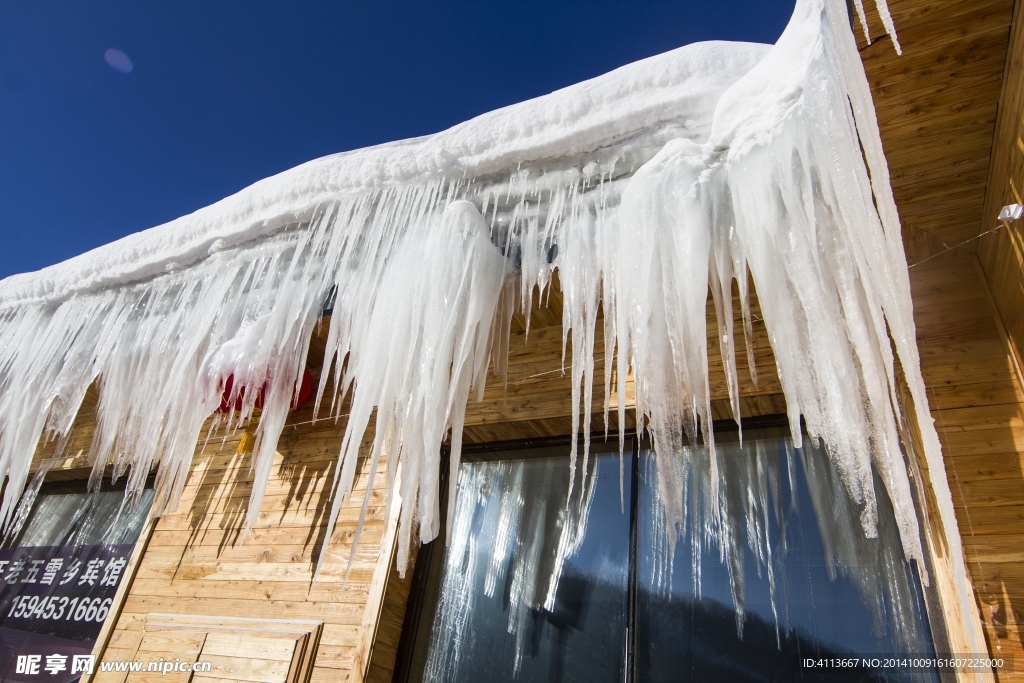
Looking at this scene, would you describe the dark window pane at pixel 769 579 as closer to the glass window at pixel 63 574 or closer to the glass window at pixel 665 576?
the glass window at pixel 665 576

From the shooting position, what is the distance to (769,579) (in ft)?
7.73

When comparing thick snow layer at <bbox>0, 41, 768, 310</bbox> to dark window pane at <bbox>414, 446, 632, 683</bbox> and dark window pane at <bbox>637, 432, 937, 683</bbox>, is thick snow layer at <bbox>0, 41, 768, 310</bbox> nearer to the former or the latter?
dark window pane at <bbox>637, 432, 937, 683</bbox>

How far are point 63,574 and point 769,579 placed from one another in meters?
5.15

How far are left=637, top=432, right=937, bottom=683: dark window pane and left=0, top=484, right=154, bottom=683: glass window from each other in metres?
3.85

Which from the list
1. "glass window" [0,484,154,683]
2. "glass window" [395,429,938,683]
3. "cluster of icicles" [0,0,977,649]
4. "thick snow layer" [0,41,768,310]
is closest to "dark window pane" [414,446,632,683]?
"glass window" [395,429,938,683]

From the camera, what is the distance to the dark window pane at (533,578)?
2.58 m

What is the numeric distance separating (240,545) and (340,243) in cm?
217

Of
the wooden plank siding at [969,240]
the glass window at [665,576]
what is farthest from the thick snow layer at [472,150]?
the glass window at [665,576]

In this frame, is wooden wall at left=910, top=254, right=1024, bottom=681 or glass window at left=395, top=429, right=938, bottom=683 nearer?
wooden wall at left=910, top=254, right=1024, bottom=681

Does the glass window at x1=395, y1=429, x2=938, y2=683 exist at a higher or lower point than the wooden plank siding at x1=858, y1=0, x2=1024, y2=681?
lower

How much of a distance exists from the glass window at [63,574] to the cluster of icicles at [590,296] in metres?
0.93

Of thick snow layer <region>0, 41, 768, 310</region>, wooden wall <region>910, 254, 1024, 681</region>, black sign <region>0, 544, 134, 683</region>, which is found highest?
thick snow layer <region>0, 41, 768, 310</region>

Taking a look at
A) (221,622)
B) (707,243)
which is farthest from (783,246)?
(221,622)

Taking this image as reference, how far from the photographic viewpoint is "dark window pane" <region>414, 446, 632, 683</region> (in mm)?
2584
